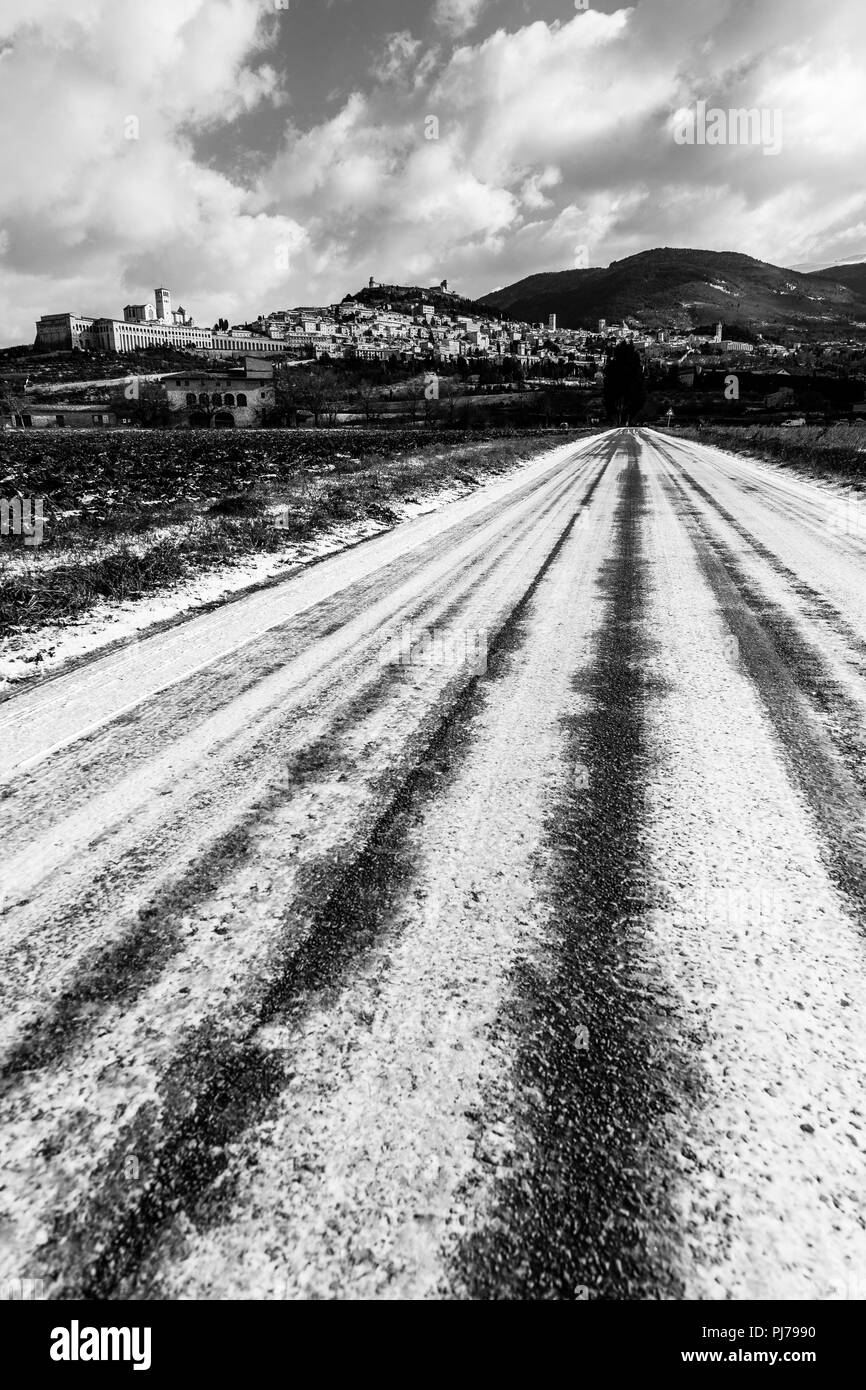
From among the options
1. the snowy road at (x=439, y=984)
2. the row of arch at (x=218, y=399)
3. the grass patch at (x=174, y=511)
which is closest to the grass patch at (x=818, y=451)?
the grass patch at (x=174, y=511)

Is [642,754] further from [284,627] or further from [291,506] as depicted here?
[291,506]

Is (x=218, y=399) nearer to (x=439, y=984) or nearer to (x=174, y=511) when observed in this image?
(x=174, y=511)

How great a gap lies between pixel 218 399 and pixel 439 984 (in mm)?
138409

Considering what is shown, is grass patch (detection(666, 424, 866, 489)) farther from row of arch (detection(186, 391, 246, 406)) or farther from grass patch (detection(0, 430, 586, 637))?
row of arch (detection(186, 391, 246, 406))

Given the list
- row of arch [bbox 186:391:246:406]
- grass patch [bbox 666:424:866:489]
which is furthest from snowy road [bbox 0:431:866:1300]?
row of arch [bbox 186:391:246:406]

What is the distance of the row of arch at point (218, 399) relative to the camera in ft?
394

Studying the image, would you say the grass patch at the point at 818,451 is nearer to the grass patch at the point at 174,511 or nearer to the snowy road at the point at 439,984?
the grass patch at the point at 174,511

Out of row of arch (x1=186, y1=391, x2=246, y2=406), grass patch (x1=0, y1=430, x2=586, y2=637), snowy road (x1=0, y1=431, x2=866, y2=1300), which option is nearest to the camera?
snowy road (x1=0, y1=431, x2=866, y2=1300)

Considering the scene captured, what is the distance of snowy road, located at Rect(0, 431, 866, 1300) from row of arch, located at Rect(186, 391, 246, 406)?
131m

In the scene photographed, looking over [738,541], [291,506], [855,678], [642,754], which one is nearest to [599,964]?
[642,754]

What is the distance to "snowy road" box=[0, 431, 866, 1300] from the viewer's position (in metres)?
1.68

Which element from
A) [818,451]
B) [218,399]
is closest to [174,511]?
[818,451]

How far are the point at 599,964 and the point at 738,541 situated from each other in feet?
31.4

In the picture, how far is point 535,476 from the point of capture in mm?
22719
